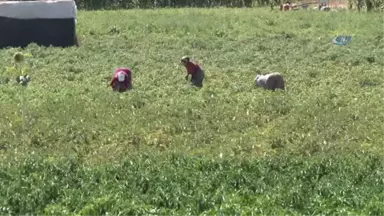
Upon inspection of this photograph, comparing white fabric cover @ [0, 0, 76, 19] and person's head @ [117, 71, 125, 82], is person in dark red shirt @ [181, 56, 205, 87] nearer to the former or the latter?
person's head @ [117, 71, 125, 82]

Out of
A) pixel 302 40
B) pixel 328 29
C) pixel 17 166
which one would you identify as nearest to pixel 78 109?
pixel 17 166

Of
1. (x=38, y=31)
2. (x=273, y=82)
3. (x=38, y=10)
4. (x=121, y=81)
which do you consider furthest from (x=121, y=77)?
(x=38, y=10)

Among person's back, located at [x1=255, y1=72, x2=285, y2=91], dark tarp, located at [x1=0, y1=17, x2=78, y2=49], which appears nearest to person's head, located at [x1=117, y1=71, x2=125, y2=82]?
person's back, located at [x1=255, y1=72, x2=285, y2=91]

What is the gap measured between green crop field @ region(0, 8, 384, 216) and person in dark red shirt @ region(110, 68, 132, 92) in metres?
0.23

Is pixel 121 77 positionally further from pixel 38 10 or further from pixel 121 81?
pixel 38 10

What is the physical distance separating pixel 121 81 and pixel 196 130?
332 centimetres

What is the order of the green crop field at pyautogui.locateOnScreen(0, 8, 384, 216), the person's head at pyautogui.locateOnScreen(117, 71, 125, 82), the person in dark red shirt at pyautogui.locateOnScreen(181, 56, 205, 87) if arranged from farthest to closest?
the person in dark red shirt at pyautogui.locateOnScreen(181, 56, 205, 87), the person's head at pyautogui.locateOnScreen(117, 71, 125, 82), the green crop field at pyautogui.locateOnScreen(0, 8, 384, 216)

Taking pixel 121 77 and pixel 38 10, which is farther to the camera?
pixel 38 10

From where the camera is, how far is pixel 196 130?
12.4 metres

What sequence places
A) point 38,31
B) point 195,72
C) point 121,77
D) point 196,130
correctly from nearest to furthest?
point 196,130, point 121,77, point 195,72, point 38,31

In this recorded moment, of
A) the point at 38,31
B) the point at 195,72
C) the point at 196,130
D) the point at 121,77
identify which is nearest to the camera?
the point at 196,130

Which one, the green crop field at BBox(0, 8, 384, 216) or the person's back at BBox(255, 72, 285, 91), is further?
the person's back at BBox(255, 72, 285, 91)

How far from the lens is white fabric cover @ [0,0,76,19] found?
70.3 feet

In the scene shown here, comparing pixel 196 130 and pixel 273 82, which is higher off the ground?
pixel 273 82
